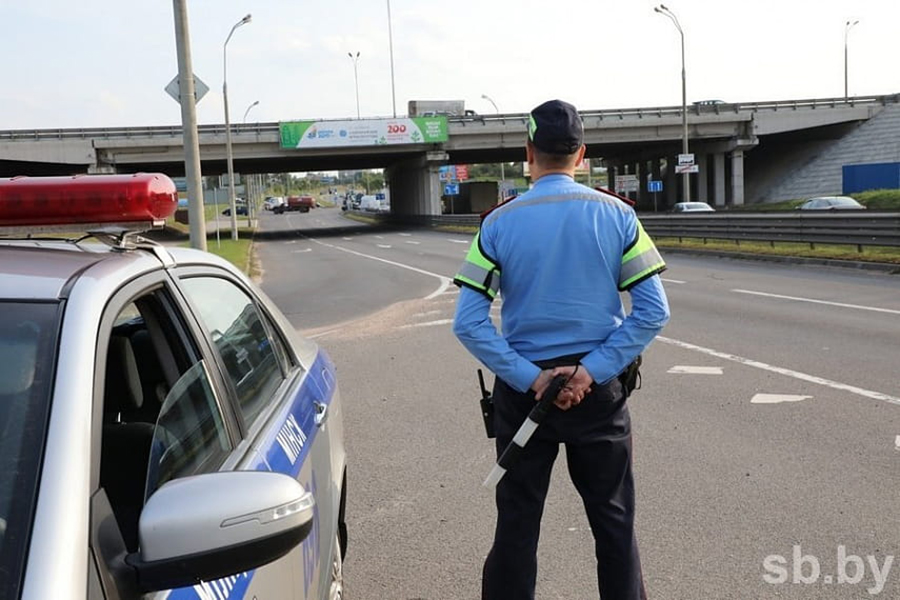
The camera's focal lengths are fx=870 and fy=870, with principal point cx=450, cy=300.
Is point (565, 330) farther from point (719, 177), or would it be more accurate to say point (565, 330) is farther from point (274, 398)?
point (719, 177)

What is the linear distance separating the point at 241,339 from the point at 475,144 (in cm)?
5189

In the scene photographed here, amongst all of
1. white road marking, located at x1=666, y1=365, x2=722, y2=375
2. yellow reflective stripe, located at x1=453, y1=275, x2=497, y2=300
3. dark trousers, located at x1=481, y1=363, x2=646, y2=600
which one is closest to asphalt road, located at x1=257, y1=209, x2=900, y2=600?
white road marking, located at x1=666, y1=365, x2=722, y2=375

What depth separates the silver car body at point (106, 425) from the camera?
4.95ft

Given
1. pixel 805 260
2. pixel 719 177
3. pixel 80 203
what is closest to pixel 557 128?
pixel 80 203

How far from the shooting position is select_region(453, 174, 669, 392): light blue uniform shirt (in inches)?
116

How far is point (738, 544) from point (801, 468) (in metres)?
1.32

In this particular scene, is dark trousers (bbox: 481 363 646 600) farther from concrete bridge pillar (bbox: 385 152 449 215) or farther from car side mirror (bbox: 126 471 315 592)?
concrete bridge pillar (bbox: 385 152 449 215)

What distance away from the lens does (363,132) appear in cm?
5181

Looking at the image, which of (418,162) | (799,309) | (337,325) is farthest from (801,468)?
(418,162)

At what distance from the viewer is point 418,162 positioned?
191 feet

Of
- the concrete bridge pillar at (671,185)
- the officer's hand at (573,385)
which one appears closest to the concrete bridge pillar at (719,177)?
the concrete bridge pillar at (671,185)

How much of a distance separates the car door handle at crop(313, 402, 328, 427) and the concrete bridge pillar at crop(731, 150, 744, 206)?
187 feet

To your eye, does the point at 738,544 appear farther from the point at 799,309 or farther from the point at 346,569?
the point at 799,309

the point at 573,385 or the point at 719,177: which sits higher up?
the point at 719,177
